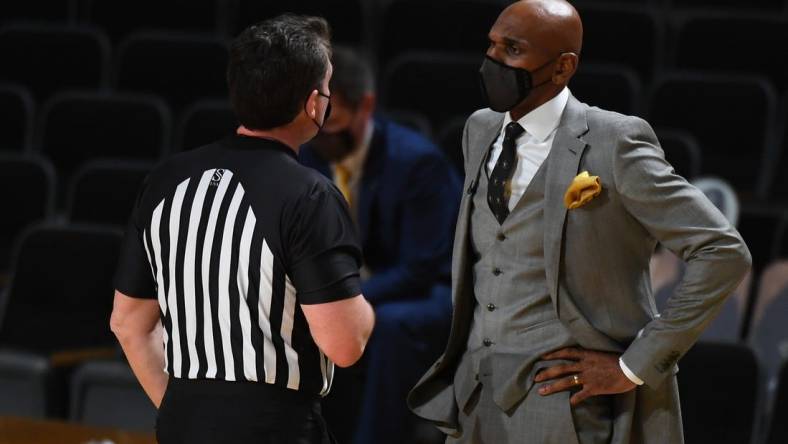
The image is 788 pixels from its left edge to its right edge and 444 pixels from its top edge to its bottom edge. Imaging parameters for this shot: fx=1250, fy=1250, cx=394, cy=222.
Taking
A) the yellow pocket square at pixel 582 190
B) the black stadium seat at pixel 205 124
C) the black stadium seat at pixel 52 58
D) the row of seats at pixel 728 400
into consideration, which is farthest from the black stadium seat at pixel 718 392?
the black stadium seat at pixel 52 58

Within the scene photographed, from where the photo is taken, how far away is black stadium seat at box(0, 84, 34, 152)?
208 inches

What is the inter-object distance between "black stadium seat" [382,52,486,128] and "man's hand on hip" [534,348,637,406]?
121 inches

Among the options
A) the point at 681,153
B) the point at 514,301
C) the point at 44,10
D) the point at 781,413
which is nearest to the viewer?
the point at 514,301

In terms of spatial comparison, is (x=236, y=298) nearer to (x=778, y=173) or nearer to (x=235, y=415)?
(x=235, y=415)

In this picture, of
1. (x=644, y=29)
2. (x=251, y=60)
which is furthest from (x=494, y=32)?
(x=644, y=29)

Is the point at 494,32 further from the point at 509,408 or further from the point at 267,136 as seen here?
the point at 509,408

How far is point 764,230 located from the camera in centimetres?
461

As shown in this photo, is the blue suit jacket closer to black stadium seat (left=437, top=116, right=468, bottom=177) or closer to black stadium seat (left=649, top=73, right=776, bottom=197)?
black stadium seat (left=437, top=116, right=468, bottom=177)

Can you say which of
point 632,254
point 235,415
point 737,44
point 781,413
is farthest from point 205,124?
point 632,254

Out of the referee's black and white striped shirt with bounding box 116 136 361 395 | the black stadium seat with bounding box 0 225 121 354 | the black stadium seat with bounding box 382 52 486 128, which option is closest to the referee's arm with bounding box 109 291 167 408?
the referee's black and white striped shirt with bounding box 116 136 361 395

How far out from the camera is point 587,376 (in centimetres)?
206

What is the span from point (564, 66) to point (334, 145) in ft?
5.27

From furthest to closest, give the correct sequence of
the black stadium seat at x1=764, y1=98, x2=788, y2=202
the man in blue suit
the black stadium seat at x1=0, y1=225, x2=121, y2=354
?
the black stadium seat at x1=764, y1=98, x2=788, y2=202 < the black stadium seat at x1=0, y1=225, x2=121, y2=354 < the man in blue suit

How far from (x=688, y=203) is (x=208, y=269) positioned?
79 centimetres
